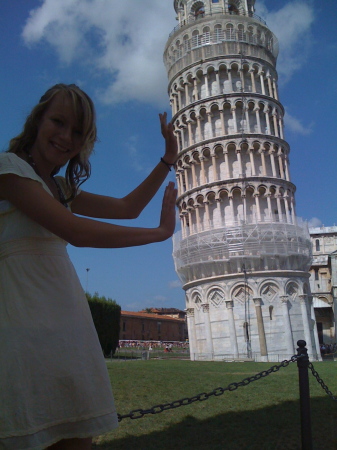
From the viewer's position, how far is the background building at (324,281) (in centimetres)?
4919

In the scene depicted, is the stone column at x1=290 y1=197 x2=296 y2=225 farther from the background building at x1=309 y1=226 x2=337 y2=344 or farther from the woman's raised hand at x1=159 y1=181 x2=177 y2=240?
the woman's raised hand at x1=159 y1=181 x2=177 y2=240

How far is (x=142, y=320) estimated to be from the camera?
68.1 meters

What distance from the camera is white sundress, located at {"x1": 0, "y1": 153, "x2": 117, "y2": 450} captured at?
124 centimetres

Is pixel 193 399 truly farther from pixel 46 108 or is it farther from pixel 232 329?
pixel 232 329

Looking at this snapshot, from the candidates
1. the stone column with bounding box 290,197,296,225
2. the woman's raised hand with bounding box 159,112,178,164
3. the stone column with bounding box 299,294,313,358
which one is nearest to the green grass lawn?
the woman's raised hand with bounding box 159,112,178,164

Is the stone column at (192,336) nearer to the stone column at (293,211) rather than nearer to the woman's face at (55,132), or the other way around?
the stone column at (293,211)

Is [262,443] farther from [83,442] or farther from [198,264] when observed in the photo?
[198,264]

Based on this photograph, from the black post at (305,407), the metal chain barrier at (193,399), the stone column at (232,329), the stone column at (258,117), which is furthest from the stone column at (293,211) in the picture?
the black post at (305,407)

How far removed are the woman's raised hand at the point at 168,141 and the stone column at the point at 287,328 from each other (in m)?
26.0

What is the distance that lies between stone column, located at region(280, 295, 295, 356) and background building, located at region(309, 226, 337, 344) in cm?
2384

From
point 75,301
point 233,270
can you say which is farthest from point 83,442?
point 233,270

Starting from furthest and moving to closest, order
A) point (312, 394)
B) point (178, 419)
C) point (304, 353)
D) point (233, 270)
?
point (233, 270), point (312, 394), point (178, 419), point (304, 353)

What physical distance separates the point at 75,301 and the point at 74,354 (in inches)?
6.6

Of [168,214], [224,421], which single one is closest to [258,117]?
[224,421]
